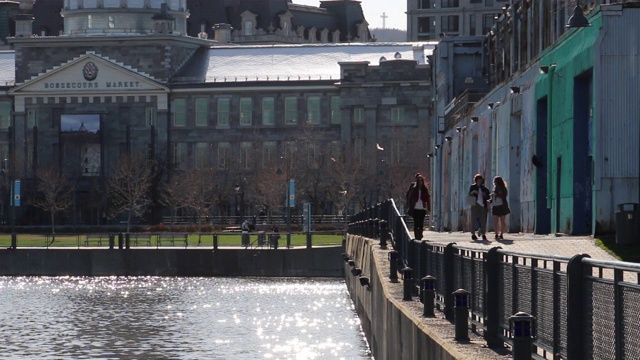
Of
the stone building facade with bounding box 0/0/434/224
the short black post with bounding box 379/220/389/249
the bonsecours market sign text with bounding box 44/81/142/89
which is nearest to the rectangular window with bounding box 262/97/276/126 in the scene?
the stone building facade with bounding box 0/0/434/224

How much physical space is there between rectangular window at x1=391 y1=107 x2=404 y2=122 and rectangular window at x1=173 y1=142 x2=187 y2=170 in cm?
1759

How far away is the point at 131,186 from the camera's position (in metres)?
143

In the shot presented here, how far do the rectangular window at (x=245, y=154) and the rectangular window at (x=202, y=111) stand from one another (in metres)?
3.71

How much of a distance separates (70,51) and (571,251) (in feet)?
423

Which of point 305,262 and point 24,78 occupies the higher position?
point 24,78

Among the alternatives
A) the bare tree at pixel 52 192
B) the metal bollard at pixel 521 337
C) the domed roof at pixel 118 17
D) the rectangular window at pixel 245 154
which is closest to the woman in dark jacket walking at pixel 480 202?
the metal bollard at pixel 521 337

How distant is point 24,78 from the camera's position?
525 feet

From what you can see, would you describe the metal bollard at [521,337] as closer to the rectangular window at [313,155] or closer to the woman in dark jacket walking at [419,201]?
the woman in dark jacket walking at [419,201]

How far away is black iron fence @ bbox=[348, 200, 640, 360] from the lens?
→ 12570 mm

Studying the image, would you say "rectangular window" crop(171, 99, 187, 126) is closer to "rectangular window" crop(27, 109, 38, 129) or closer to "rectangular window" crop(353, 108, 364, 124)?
"rectangular window" crop(27, 109, 38, 129)

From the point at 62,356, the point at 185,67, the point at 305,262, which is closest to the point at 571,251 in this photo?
the point at 62,356

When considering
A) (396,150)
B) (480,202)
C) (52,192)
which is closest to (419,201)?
(480,202)

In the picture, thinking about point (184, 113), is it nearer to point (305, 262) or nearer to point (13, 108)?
point (13, 108)

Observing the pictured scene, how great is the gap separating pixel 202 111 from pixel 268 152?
6.85m
